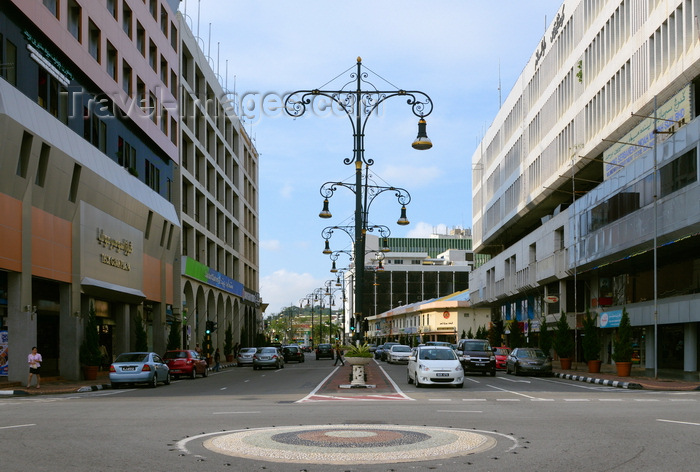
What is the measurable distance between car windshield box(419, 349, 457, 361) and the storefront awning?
55.0ft

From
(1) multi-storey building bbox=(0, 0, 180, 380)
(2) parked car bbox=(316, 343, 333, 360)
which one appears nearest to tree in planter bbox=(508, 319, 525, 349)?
(1) multi-storey building bbox=(0, 0, 180, 380)

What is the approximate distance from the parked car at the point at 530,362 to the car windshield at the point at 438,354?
1165 cm

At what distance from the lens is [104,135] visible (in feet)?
139

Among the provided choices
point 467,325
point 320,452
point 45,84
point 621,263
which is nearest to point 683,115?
point 621,263

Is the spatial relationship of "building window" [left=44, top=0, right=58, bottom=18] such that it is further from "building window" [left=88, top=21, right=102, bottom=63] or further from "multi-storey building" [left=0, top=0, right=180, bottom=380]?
"building window" [left=88, top=21, right=102, bottom=63]

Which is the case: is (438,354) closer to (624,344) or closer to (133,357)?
(624,344)

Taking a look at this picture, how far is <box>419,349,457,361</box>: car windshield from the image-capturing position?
30406 mm

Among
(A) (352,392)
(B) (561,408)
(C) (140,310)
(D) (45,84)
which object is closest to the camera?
(B) (561,408)

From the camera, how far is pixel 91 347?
37.5m

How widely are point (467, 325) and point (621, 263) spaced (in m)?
64.4

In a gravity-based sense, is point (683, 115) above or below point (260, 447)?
above

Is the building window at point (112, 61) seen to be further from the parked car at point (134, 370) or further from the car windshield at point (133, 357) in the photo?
the parked car at point (134, 370)

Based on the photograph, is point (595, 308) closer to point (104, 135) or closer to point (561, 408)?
point (104, 135)

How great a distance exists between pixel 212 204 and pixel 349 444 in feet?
203
